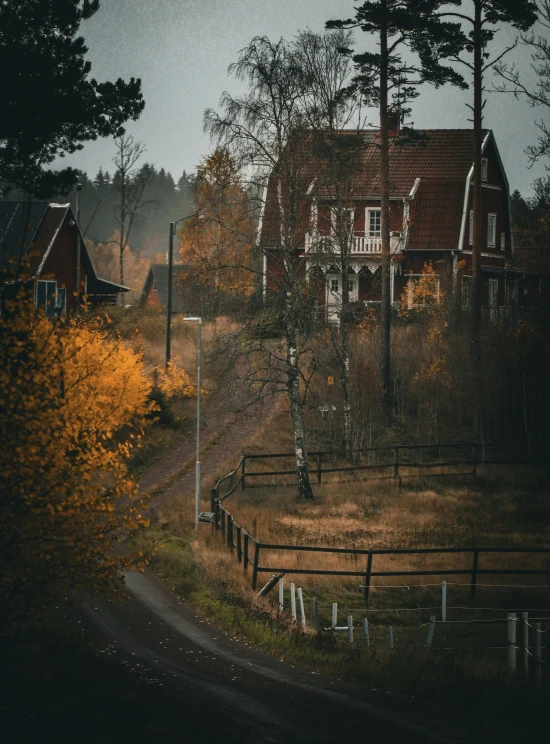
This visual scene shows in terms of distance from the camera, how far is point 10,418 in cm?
1134

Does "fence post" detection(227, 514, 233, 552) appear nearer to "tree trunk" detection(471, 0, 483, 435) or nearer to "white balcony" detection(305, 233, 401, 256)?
"white balcony" detection(305, 233, 401, 256)

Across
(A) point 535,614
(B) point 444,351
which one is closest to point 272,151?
(B) point 444,351

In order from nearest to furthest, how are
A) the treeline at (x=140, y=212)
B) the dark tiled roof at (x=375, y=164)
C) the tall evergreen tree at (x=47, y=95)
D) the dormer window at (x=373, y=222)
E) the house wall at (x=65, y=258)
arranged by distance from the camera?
the tall evergreen tree at (x=47, y=95)
the dark tiled roof at (x=375, y=164)
the house wall at (x=65, y=258)
the dormer window at (x=373, y=222)
the treeline at (x=140, y=212)

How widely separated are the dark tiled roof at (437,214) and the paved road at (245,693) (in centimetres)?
2928

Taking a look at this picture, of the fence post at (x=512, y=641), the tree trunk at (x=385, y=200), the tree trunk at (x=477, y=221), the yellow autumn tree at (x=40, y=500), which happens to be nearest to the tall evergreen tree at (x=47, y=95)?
the yellow autumn tree at (x=40, y=500)

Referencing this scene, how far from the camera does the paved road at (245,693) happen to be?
10727 mm

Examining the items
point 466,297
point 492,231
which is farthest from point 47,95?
point 492,231

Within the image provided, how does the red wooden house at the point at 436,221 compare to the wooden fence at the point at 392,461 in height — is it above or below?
above

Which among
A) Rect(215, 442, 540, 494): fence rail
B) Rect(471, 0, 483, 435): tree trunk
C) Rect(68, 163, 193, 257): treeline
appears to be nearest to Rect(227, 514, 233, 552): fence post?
Rect(215, 442, 540, 494): fence rail

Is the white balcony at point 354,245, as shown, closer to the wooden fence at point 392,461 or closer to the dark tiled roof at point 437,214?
the dark tiled roof at point 437,214

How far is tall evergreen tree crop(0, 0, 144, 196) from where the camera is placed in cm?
1552

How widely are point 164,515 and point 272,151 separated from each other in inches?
487

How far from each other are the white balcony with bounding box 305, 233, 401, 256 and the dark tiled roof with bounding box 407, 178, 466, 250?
6.19 ft

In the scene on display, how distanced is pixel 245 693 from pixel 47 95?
37.6 ft
